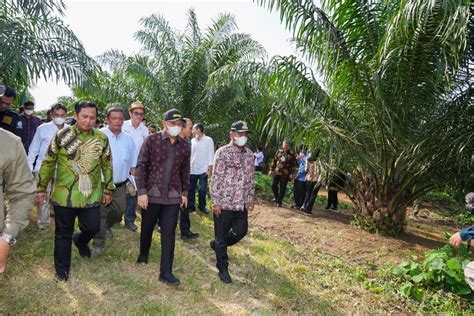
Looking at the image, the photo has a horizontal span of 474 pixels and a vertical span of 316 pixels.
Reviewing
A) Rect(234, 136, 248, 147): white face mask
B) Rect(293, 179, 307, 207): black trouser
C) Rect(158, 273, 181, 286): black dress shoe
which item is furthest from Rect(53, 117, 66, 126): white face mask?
Rect(293, 179, 307, 207): black trouser

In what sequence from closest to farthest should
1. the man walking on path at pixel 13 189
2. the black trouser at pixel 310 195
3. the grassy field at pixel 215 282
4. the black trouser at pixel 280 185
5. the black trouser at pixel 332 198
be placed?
the man walking on path at pixel 13 189
the grassy field at pixel 215 282
the black trouser at pixel 310 195
the black trouser at pixel 280 185
the black trouser at pixel 332 198

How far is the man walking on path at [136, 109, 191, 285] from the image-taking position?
394 cm

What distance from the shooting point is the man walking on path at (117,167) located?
4.53m

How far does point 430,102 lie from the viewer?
5879 millimetres

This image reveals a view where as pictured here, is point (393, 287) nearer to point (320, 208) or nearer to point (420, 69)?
point (420, 69)

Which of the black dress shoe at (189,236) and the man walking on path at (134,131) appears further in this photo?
the black dress shoe at (189,236)

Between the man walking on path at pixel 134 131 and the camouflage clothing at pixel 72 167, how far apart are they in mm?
1857

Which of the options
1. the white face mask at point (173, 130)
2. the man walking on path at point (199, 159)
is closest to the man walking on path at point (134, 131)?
the man walking on path at point (199, 159)

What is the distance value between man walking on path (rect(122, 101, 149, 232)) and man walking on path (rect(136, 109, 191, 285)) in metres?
1.62

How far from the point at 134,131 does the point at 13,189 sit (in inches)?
146

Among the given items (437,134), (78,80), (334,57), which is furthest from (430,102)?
(78,80)

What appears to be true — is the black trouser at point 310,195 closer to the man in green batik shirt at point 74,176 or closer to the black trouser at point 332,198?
the black trouser at point 332,198

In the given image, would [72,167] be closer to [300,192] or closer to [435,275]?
[435,275]

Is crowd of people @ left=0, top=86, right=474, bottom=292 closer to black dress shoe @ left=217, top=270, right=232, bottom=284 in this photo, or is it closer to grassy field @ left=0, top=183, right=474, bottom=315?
black dress shoe @ left=217, top=270, right=232, bottom=284
